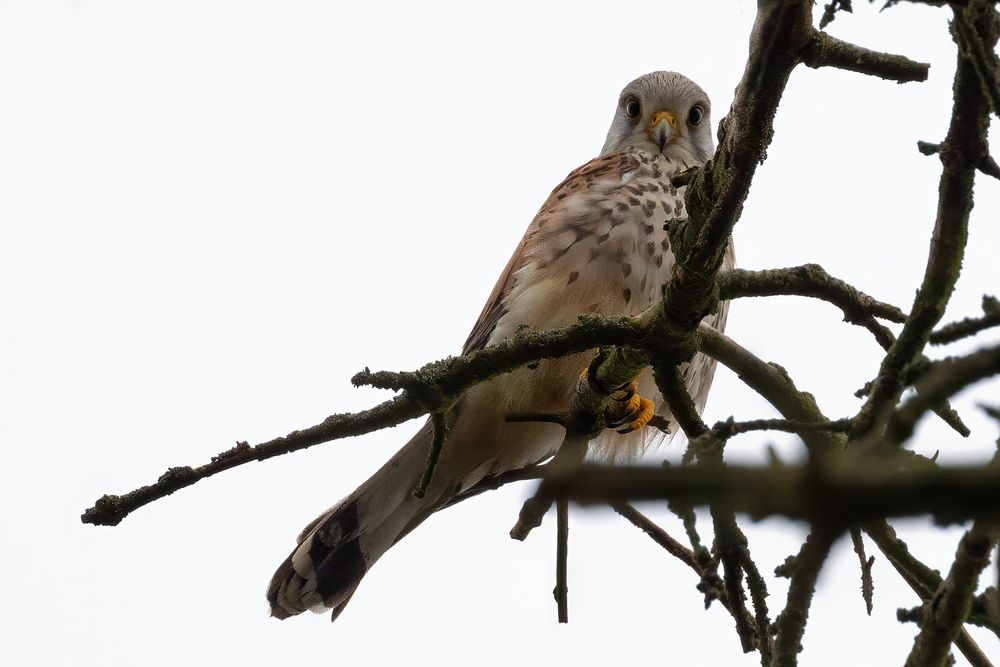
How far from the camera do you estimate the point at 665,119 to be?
538 cm

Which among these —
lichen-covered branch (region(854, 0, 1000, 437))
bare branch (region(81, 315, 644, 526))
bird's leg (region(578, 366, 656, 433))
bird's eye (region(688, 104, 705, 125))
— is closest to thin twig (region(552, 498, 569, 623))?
bird's leg (region(578, 366, 656, 433))

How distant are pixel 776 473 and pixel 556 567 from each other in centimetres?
244

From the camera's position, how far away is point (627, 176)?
468 centimetres

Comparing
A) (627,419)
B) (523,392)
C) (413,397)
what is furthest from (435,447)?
(523,392)

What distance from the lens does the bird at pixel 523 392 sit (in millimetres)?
4059

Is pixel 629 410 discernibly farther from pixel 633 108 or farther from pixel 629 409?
pixel 633 108

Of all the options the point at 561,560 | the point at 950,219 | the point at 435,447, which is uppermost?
the point at 950,219

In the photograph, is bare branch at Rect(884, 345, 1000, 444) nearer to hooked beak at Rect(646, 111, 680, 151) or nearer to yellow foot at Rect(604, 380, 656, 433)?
Result: yellow foot at Rect(604, 380, 656, 433)

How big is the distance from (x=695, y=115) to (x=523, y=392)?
214cm

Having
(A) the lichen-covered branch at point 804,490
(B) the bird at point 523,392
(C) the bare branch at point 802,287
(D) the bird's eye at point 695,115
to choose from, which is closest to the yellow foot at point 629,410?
(B) the bird at point 523,392

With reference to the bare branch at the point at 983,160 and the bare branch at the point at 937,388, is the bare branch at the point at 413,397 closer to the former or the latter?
the bare branch at the point at 983,160

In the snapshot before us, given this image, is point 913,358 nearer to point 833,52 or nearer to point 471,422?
point 833,52

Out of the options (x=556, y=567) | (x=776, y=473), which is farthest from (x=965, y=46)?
(x=556, y=567)

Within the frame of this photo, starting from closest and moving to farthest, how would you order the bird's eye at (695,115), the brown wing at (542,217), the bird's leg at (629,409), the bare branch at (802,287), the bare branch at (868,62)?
the bare branch at (868,62) < the bare branch at (802,287) < the bird's leg at (629,409) < the brown wing at (542,217) < the bird's eye at (695,115)
